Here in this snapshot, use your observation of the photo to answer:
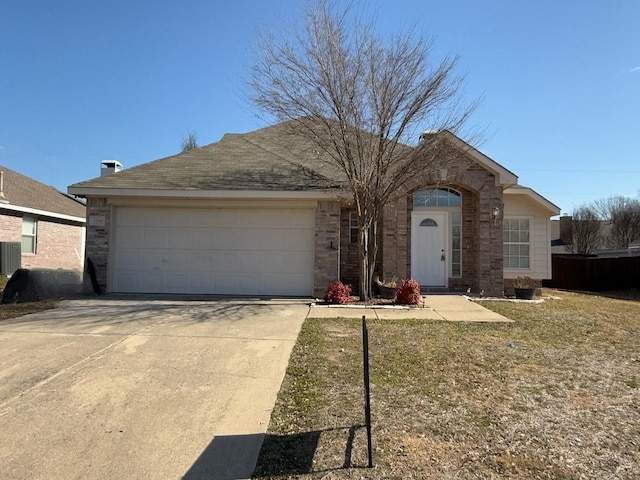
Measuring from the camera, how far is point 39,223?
61.2 ft

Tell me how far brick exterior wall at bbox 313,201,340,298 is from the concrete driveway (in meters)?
3.32

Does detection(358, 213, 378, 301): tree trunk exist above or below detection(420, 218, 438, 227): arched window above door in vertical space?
below

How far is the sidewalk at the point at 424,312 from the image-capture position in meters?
8.67

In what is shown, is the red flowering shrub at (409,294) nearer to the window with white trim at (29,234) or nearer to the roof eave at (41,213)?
the roof eave at (41,213)

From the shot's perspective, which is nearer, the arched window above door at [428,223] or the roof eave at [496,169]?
the roof eave at [496,169]

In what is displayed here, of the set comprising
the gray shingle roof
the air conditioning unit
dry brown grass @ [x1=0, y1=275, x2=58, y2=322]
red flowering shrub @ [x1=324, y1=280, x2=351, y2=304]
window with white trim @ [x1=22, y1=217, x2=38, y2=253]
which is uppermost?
the gray shingle roof

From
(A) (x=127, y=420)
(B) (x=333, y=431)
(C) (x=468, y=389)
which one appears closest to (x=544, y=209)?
(C) (x=468, y=389)

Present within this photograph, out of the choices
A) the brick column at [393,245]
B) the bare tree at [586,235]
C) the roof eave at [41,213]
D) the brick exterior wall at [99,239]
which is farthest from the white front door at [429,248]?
the bare tree at [586,235]

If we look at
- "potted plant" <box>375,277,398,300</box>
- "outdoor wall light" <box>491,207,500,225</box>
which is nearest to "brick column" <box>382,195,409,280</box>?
"potted plant" <box>375,277,398,300</box>

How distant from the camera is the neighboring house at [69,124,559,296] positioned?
11414mm

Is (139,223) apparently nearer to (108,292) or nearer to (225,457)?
(108,292)

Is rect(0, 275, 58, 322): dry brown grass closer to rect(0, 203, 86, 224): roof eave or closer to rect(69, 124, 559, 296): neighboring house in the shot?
rect(69, 124, 559, 296): neighboring house

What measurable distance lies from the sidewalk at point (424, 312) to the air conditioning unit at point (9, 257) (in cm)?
1270

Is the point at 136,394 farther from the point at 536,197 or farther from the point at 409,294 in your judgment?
the point at 536,197
